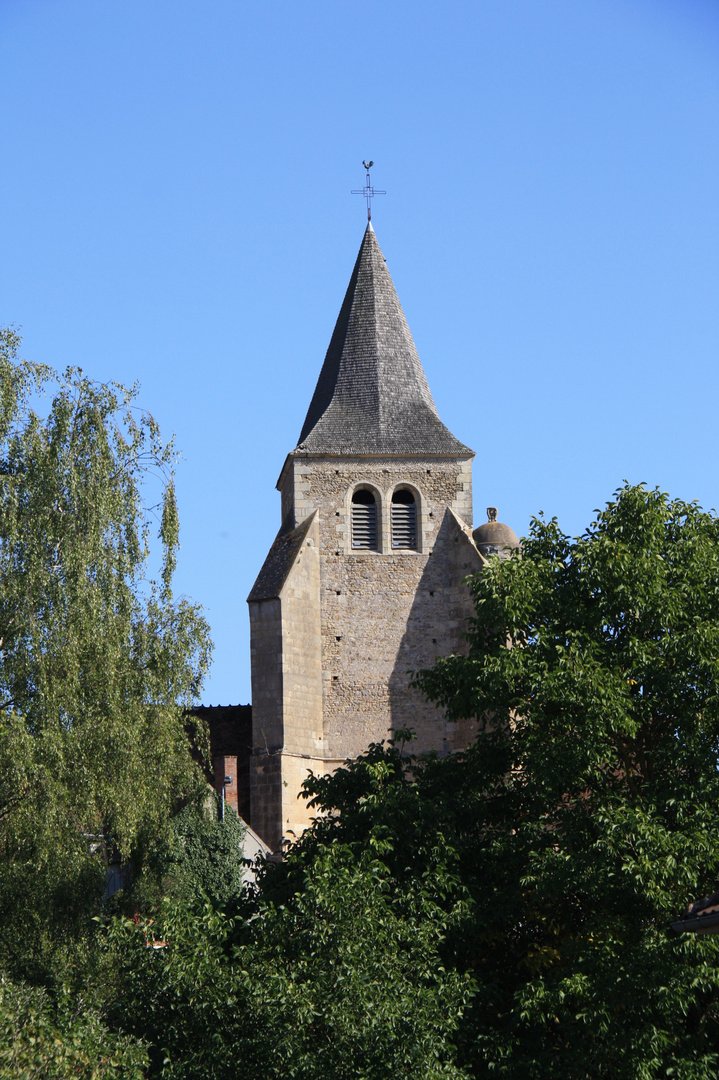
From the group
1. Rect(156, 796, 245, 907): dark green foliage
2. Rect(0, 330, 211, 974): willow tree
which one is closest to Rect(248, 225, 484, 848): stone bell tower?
Rect(156, 796, 245, 907): dark green foliage

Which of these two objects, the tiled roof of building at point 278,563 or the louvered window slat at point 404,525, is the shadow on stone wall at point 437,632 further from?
the tiled roof of building at point 278,563

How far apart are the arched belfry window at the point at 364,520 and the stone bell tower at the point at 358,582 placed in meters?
0.02

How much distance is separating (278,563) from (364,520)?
2.38m

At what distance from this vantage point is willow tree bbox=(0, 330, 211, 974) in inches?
797

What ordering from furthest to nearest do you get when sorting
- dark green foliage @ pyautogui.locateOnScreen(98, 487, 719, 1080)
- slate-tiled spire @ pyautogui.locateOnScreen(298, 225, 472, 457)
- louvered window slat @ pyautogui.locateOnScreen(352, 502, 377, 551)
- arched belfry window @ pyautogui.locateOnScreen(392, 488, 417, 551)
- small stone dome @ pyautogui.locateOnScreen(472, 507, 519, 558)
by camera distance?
small stone dome @ pyautogui.locateOnScreen(472, 507, 519, 558) < slate-tiled spire @ pyautogui.locateOnScreen(298, 225, 472, 457) < arched belfry window @ pyautogui.locateOnScreen(392, 488, 417, 551) < louvered window slat @ pyautogui.locateOnScreen(352, 502, 377, 551) < dark green foliage @ pyautogui.locateOnScreen(98, 487, 719, 1080)

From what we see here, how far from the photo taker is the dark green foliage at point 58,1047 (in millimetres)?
13758

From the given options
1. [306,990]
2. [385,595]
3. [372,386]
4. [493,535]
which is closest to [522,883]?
[306,990]

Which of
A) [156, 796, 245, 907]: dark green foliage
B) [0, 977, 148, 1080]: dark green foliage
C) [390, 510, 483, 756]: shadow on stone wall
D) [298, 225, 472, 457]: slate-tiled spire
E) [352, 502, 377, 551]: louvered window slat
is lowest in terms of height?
[0, 977, 148, 1080]: dark green foliage

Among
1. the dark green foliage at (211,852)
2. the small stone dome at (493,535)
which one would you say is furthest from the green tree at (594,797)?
the small stone dome at (493,535)

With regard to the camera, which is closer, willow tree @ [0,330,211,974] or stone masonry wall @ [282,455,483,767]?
willow tree @ [0,330,211,974]

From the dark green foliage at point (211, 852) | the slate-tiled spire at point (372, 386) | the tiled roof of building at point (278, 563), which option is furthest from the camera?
the slate-tiled spire at point (372, 386)

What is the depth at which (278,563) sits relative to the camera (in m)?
35.8

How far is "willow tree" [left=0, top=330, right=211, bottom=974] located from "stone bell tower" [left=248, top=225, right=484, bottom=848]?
11.3 meters

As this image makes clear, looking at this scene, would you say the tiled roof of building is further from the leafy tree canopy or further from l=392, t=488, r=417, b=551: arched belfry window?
the leafy tree canopy
